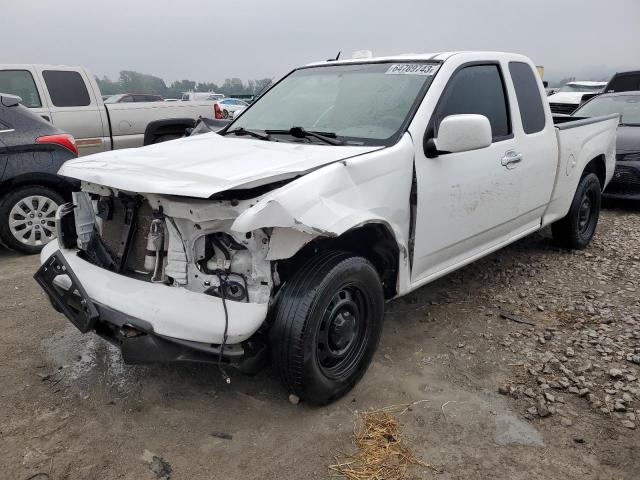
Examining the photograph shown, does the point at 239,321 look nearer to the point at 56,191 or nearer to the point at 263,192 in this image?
the point at 263,192

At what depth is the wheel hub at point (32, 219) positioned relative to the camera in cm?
521

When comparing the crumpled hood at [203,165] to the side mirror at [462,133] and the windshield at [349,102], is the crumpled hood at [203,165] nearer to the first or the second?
the windshield at [349,102]

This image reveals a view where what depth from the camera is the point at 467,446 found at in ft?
8.32

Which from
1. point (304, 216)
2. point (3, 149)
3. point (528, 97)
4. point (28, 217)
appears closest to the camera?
point (304, 216)

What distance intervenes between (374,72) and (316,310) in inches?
75.1

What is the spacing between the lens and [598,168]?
5523 millimetres

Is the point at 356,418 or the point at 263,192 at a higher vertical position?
the point at 263,192

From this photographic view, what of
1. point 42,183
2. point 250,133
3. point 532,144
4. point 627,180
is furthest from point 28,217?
point 627,180

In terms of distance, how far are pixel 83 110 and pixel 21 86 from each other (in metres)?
0.83

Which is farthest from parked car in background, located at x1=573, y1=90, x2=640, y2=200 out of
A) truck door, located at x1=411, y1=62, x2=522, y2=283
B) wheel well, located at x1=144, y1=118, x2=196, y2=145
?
wheel well, located at x1=144, y1=118, x2=196, y2=145

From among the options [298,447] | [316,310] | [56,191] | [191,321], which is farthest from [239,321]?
[56,191]

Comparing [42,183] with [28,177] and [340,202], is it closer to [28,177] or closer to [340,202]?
[28,177]

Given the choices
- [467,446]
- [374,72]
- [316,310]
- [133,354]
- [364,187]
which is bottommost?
[467,446]

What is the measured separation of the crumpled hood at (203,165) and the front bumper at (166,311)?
501mm
